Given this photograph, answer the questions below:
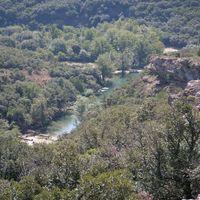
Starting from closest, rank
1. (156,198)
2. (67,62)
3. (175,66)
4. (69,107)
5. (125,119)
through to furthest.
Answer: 1. (156,198)
2. (125,119)
3. (175,66)
4. (69,107)
5. (67,62)

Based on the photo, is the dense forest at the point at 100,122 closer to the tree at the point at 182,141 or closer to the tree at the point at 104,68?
the tree at the point at 182,141

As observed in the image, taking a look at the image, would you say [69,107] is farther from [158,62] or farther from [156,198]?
[156,198]

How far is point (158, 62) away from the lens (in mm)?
112438

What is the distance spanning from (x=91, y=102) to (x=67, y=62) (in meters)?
55.8

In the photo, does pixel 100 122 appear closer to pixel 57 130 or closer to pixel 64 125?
pixel 57 130

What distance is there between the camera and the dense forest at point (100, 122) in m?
42.8

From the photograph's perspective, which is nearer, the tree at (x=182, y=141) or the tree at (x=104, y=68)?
the tree at (x=182, y=141)

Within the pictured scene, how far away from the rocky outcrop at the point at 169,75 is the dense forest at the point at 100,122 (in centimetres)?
21

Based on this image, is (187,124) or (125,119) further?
(125,119)

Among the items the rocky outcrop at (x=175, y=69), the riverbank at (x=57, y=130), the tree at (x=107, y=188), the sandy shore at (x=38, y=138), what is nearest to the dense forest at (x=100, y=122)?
the tree at (x=107, y=188)

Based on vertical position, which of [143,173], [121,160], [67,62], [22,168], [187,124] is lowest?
[67,62]

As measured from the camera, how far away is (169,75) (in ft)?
356

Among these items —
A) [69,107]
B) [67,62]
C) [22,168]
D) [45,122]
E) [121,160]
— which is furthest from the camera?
[67,62]

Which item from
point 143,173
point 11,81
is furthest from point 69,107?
point 143,173
